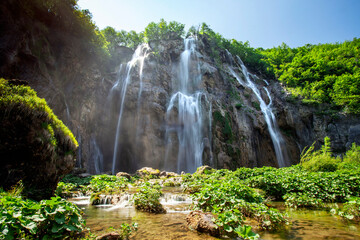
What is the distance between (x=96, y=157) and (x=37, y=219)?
20.0 m

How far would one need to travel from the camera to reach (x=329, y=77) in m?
30.5

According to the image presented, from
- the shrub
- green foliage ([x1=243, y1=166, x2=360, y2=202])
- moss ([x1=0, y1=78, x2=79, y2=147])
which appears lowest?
the shrub

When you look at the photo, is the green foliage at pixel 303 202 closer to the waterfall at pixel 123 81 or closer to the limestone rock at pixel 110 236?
the limestone rock at pixel 110 236

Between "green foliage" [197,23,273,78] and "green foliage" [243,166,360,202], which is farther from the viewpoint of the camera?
"green foliage" [197,23,273,78]

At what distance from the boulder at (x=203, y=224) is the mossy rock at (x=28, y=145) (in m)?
3.98

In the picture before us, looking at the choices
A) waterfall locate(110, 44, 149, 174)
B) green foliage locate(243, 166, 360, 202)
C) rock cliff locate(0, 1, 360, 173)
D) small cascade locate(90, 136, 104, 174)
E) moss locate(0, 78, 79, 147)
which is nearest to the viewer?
moss locate(0, 78, 79, 147)

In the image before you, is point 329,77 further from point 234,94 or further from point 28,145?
point 28,145

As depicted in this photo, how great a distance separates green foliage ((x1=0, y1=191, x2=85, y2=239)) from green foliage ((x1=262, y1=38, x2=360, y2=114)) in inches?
1289

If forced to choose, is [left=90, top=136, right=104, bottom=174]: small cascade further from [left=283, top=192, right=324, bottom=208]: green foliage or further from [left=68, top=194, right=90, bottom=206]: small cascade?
[left=283, top=192, right=324, bottom=208]: green foliage

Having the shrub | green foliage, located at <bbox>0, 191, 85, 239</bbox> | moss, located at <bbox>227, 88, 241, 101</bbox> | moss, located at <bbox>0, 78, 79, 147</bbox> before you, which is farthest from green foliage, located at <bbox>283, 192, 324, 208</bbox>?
moss, located at <bbox>227, 88, 241, 101</bbox>

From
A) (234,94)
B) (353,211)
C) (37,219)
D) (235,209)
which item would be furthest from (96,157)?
(353,211)

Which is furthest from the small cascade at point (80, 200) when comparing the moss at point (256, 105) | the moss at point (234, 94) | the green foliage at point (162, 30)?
the green foliage at point (162, 30)

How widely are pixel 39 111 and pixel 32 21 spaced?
1632 cm

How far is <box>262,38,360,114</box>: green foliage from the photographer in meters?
26.9
